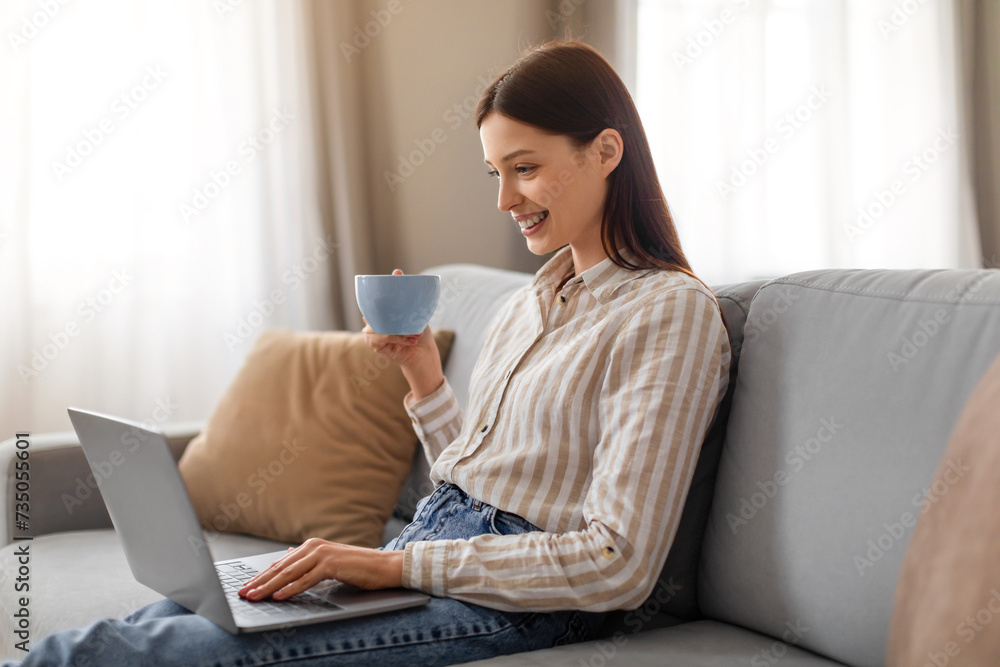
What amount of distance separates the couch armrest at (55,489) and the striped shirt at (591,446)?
961 mm

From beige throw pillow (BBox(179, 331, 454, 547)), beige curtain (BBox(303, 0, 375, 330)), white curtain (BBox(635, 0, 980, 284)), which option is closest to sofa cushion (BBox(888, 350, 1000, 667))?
beige throw pillow (BBox(179, 331, 454, 547))

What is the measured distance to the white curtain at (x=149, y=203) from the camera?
2.32 m

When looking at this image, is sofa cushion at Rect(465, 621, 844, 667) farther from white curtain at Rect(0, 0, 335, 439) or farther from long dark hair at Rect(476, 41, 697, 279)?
white curtain at Rect(0, 0, 335, 439)

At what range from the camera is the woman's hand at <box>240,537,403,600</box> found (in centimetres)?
92

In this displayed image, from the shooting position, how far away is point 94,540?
5.50 ft

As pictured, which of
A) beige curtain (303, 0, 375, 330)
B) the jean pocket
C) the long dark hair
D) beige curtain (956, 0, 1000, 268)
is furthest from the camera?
beige curtain (956, 0, 1000, 268)

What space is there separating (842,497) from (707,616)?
10.9 inches

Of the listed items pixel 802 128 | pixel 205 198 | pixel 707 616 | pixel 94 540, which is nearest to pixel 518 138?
pixel 707 616

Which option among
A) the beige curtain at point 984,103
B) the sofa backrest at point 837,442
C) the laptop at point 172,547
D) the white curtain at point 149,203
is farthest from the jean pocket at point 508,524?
the beige curtain at point 984,103

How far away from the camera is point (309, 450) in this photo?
175 cm

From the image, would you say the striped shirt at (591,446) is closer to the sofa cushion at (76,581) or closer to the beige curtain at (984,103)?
the sofa cushion at (76,581)

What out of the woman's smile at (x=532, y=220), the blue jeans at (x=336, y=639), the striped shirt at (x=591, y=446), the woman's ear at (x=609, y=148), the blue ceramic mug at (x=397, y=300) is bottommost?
the blue jeans at (x=336, y=639)

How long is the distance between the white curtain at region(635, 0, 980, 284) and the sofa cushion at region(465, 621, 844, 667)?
211cm

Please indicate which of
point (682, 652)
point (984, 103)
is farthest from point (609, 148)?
point (984, 103)
